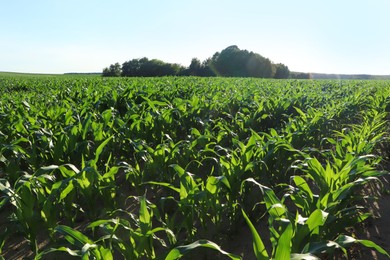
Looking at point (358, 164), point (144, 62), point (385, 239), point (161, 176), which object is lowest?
point (385, 239)

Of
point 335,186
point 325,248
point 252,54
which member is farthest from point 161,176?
point 252,54

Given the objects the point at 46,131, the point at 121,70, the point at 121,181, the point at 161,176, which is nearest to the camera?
the point at 161,176

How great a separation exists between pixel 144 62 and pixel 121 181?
6111 cm

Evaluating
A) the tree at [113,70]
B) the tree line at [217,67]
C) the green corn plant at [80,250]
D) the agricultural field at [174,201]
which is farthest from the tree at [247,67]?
the green corn plant at [80,250]

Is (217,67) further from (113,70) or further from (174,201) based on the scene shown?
(174,201)

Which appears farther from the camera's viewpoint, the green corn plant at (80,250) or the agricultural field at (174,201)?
the agricultural field at (174,201)

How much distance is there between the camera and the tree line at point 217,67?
199 ft

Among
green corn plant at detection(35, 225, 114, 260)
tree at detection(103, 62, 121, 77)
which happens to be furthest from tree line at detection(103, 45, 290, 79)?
green corn plant at detection(35, 225, 114, 260)

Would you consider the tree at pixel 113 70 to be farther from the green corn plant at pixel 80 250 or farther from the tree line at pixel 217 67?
the green corn plant at pixel 80 250

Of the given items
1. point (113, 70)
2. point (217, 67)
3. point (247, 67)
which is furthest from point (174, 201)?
point (247, 67)

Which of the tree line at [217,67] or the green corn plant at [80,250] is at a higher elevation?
the tree line at [217,67]

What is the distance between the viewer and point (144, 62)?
63188 mm

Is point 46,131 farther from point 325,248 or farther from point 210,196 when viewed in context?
point 325,248

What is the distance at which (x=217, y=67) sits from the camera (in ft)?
218
